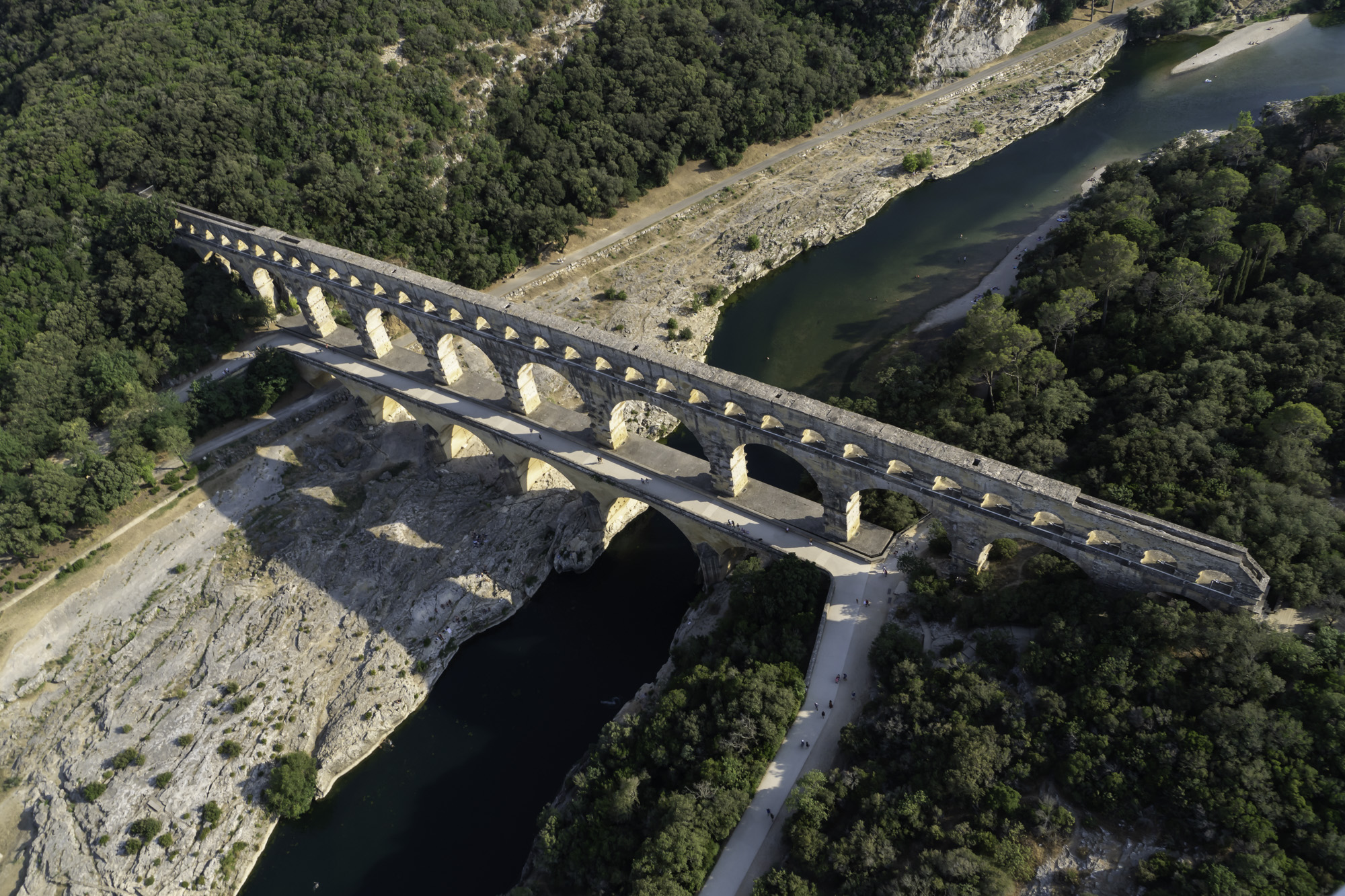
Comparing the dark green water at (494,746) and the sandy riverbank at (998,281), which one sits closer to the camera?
the dark green water at (494,746)

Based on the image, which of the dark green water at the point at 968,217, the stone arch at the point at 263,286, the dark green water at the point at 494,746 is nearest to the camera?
the dark green water at the point at 494,746

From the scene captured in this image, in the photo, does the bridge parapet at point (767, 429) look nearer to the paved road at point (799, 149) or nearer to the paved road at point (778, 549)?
the paved road at point (778, 549)

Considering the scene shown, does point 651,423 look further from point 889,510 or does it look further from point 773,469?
point 889,510

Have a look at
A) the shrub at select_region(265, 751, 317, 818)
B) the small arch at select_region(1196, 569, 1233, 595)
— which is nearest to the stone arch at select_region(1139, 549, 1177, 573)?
the small arch at select_region(1196, 569, 1233, 595)

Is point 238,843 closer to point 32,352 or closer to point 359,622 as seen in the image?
point 359,622

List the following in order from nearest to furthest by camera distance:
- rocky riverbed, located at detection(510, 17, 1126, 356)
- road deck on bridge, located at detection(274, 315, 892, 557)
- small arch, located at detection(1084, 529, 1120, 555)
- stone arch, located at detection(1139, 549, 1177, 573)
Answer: stone arch, located at detection(1139, 549, 1177, 573) → small arch, located at detection(1084, 529, 1120, 555) → road deck on bridge, located at detection(274, 315, 892, 557) → rocky riverbed, located at detection(510, 17, 1126, 356)

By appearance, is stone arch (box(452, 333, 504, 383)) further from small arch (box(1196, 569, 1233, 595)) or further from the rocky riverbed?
small arch (box(1196, 569, 1233, 595))

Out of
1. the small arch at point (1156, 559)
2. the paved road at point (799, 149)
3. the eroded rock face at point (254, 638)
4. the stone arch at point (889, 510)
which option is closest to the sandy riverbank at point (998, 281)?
the paved road at point (799, 149)
